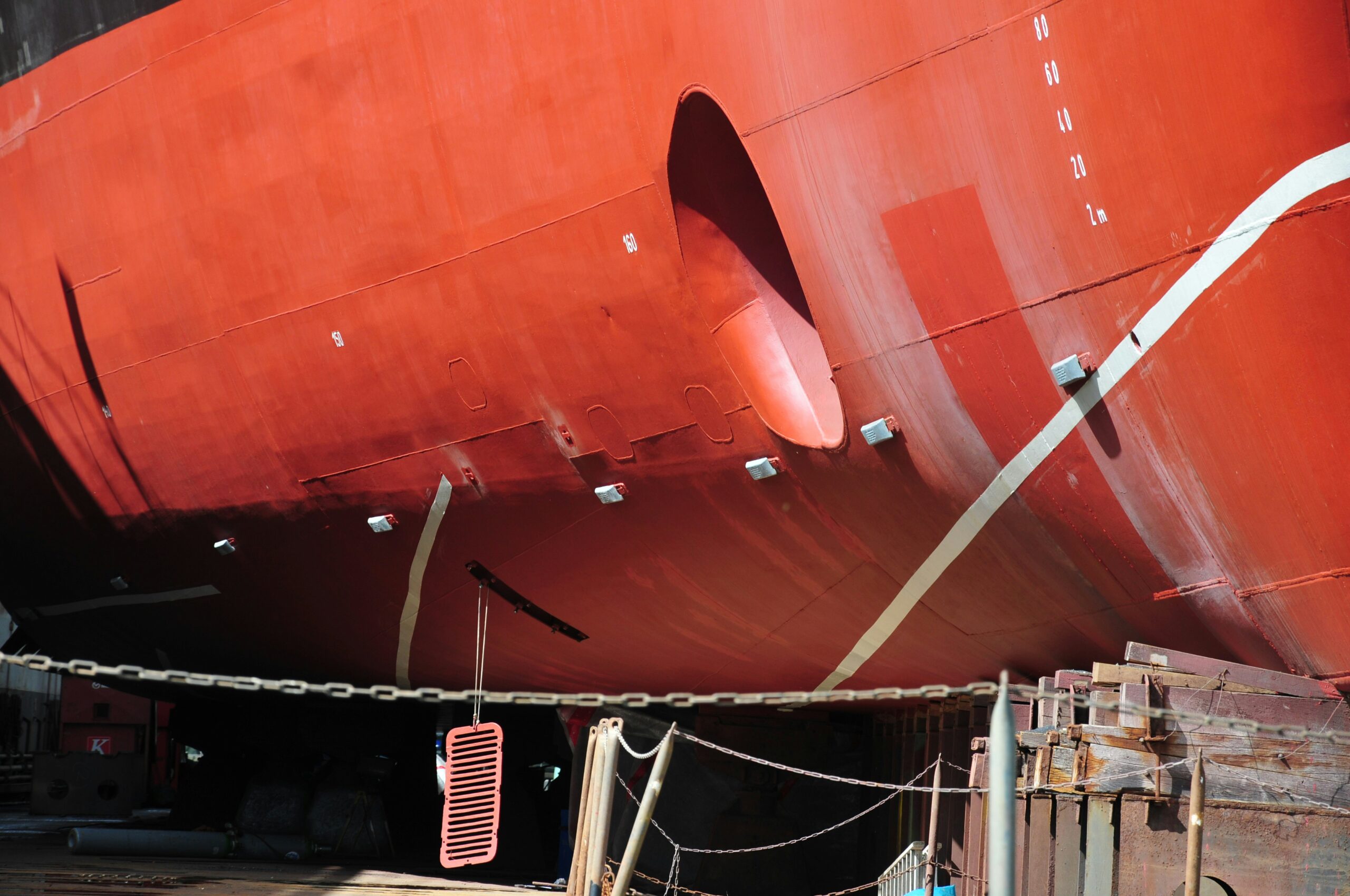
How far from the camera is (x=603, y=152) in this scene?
5.71 meters

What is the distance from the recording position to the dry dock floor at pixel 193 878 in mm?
7699

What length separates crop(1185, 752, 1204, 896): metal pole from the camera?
183 inches

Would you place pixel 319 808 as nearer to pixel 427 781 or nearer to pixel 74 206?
pixel 427 781

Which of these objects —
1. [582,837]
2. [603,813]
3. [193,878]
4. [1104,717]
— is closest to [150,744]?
[193,878]

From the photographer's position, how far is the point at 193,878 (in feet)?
28.1

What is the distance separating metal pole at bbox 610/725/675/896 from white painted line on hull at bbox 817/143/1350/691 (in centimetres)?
161

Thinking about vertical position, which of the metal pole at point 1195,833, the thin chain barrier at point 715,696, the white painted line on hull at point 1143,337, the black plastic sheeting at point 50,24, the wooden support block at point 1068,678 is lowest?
the metal pole at point 1195,833

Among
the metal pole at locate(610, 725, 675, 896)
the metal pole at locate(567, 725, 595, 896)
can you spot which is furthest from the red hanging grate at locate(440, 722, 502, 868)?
the metal pole at locate(610, 725, 675, 896)

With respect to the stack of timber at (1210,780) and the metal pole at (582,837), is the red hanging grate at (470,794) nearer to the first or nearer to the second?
the metal pole at (582,837)

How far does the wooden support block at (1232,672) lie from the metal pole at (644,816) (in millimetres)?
1810

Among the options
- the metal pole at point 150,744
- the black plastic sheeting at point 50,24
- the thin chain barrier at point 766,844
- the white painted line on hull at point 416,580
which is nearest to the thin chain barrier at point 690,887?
the thin chain barrier at point 766,844

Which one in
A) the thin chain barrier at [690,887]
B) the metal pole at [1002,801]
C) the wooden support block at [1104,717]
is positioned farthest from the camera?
the thin chain barrier at [690,887]

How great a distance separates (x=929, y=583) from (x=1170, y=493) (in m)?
1.45

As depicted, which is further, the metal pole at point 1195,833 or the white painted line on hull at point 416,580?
the white painted line on hull at point 416,580
